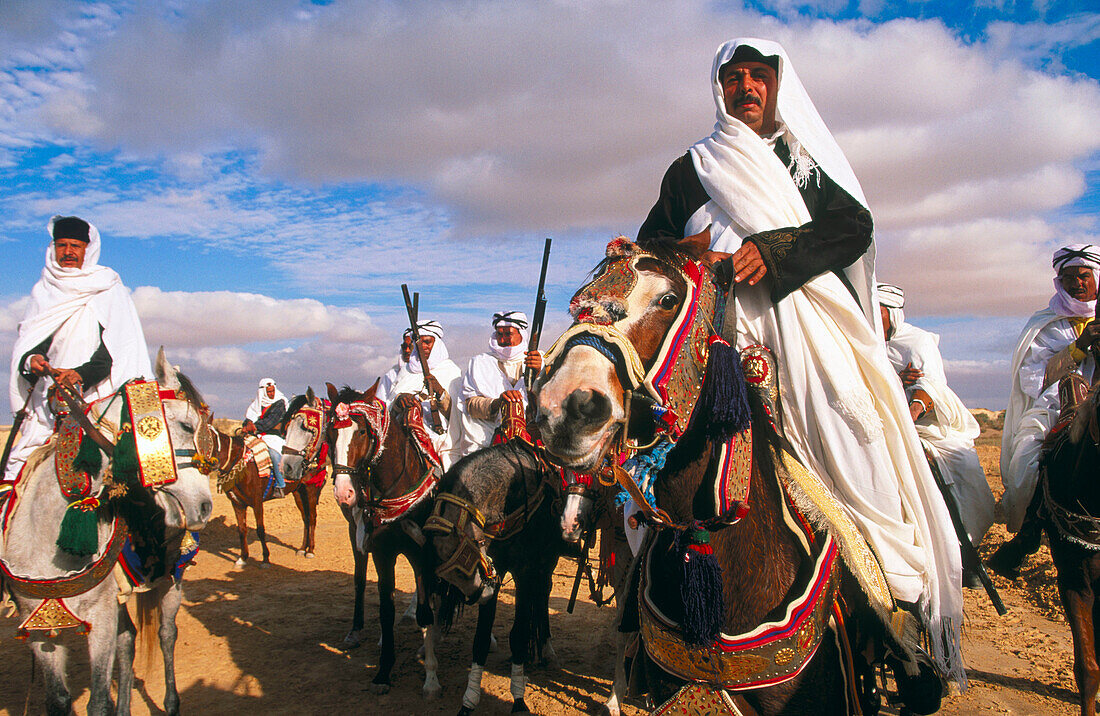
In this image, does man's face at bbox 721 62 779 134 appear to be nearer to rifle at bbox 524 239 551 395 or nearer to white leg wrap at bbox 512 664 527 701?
rifle at bbox 524 239 551 395

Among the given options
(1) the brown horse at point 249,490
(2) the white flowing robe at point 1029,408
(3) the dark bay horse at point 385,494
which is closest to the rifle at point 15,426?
(3) the dark bay horse at point 385,494

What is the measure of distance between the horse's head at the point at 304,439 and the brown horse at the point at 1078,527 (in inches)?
250

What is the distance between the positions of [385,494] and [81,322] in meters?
2.83

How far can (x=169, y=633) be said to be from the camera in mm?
5492

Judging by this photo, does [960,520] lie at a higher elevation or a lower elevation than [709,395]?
lower

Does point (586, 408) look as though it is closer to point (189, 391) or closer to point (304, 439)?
point (189, 391)

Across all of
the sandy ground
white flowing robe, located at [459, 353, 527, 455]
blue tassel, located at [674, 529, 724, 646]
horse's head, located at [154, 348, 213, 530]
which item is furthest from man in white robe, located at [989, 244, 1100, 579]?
horse's head, located at [154, 348, 213, 530]

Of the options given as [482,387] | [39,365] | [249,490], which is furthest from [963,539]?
[249,490]

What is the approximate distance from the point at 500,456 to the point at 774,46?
3950 millimetres

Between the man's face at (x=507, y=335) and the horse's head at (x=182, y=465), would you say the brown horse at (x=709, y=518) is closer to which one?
the horse's head at (x=182, y=465)

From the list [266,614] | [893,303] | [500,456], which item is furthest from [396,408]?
[893,303]

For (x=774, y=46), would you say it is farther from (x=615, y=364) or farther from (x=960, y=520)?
(x=960, y=520)

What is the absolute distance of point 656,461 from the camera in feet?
5.74

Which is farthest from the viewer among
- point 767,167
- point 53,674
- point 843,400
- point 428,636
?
point 428,636
